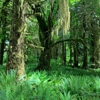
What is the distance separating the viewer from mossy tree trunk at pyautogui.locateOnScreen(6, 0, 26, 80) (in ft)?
23.9

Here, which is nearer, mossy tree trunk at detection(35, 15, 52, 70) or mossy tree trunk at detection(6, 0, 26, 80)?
mossy tree trunk at detection(6, 0, 26, 80)

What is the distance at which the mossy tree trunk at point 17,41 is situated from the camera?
729 cm

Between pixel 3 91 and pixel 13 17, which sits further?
pixel 13 17

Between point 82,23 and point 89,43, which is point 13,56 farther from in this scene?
point 89,43

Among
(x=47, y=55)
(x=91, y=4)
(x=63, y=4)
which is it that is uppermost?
(x=91, y=4)

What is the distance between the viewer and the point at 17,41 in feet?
24.2

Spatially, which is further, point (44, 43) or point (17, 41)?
point (44, 43)

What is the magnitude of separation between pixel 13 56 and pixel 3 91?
274 centimetres

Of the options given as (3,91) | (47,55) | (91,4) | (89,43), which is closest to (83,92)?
(3,91)

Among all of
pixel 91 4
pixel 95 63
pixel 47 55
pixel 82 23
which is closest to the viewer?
pixel 47 55

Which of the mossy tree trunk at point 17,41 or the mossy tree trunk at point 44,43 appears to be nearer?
the mossy tree trunk at point 17,41

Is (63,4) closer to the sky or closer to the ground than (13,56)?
closer to the sky

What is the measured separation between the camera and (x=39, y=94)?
474 cm

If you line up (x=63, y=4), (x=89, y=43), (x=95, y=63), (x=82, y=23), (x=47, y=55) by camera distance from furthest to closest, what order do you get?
(x=89, y=43) → (x=95, y=63) → (x=82, y=23) → (x=47, y=55) → (x=63, y=4)
